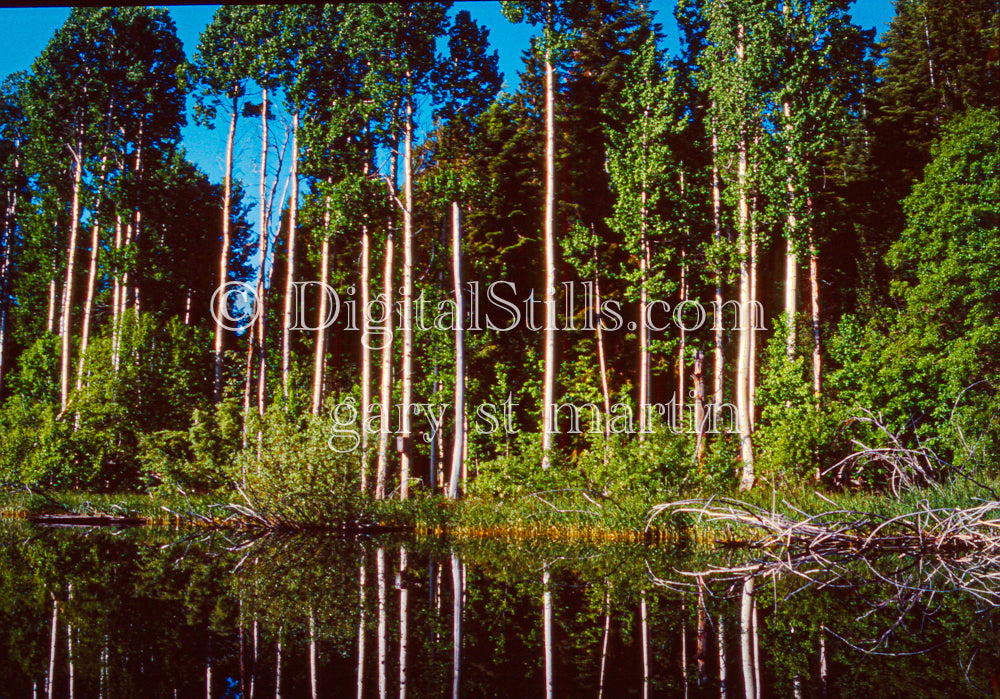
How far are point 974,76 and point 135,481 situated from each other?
25.9 meters

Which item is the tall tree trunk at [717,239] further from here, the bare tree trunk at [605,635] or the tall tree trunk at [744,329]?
the bare tree trunk at [605,635]

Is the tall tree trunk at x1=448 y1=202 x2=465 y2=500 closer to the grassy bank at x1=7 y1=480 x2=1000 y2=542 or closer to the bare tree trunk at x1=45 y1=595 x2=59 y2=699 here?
the grassy bank at x1=7 y1=480 x2=1000 y2=542

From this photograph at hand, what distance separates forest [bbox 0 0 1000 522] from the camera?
18.0 m

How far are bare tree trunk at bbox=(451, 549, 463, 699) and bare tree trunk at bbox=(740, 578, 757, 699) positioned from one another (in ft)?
5.54

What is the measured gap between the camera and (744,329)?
64.1 ft

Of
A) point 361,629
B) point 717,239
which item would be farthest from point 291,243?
point 361,629

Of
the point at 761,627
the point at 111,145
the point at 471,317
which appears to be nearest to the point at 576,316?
the point at 471,317

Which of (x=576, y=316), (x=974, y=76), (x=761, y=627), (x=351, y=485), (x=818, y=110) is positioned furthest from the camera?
(x=576, y=316)

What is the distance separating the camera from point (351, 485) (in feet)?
47.6

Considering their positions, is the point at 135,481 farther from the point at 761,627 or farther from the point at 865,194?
the point at 865,194

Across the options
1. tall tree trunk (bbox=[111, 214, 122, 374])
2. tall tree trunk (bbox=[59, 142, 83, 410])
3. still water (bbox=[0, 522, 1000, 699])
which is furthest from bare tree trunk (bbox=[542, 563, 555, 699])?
tall tree trunk (bbox=[59, 142, 83, 410])

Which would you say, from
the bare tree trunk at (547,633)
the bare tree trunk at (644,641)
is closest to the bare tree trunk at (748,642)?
the bare tree trunk at (644,641)

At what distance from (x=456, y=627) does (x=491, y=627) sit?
280mm

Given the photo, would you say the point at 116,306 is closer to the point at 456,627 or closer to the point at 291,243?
the point at 291,243
